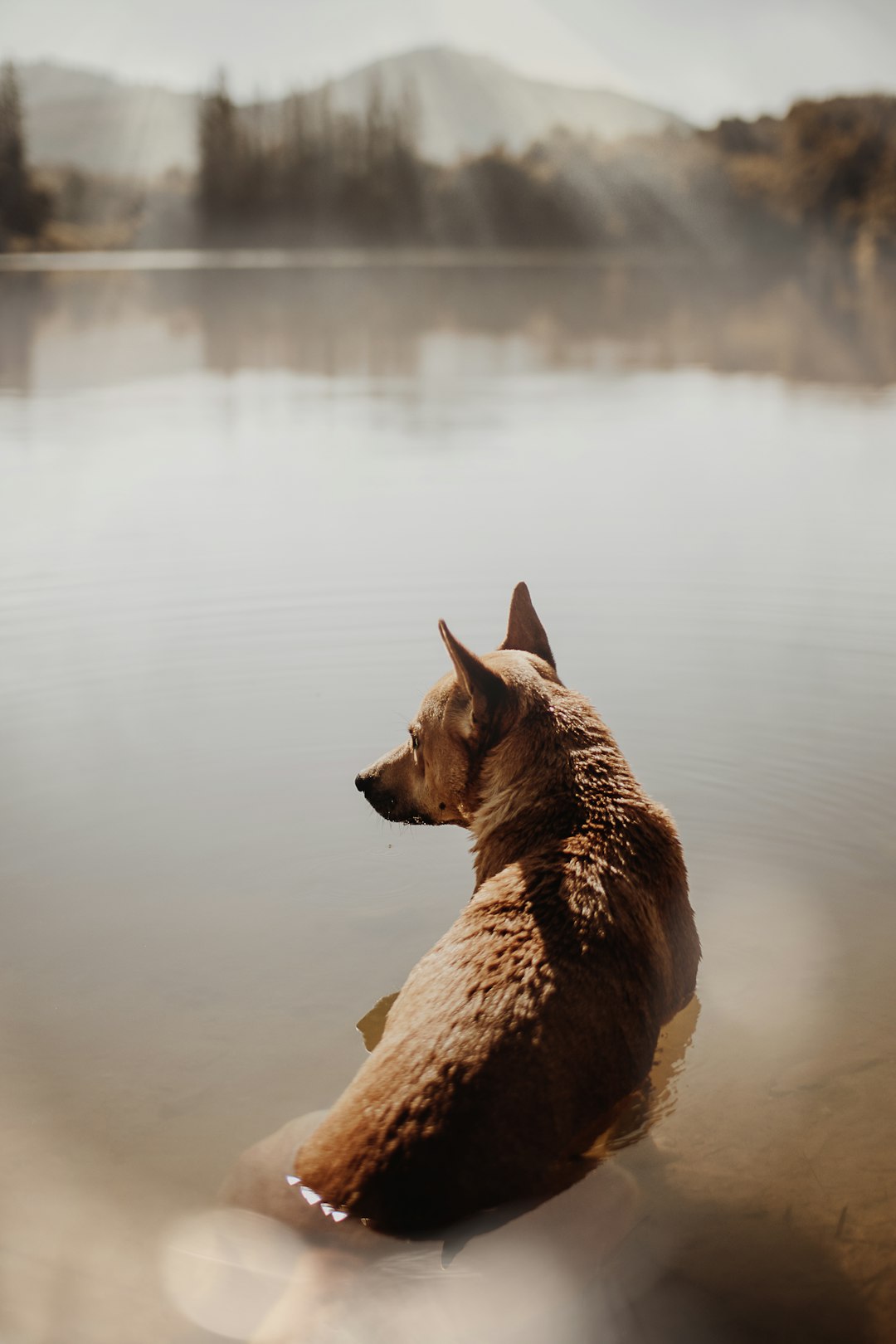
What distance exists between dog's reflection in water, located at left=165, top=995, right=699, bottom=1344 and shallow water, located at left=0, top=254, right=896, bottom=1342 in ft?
0.36

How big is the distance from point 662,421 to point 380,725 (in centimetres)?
1031

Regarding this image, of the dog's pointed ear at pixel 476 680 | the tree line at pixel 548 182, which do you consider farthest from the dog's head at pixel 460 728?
the tree line at pixel 548 182

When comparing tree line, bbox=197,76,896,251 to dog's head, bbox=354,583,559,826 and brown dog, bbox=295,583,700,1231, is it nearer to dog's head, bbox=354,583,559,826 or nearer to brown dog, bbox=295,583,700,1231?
dog's head, bbox=354,583,559,826

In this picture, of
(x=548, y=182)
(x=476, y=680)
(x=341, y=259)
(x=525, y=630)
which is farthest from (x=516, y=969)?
(x=548, y=182)

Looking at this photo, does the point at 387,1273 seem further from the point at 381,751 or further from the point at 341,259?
the point at 341,259

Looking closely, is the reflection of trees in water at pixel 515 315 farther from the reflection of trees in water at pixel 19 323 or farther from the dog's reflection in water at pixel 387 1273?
the dog's reflection in water at pixel 387 1273

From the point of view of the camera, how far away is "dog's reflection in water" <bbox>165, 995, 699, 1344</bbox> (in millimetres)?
3227

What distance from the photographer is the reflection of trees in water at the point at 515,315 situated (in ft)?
77.2

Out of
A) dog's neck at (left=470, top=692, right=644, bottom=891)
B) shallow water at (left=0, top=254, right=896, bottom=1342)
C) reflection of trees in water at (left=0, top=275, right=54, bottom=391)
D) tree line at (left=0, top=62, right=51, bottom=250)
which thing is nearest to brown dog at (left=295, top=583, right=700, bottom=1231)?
dog's neck at (left=470, top=692, right=644, bottom=891)

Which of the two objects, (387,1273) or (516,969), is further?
(516,969)

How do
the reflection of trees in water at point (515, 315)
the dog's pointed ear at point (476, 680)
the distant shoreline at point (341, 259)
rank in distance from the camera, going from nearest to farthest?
the dog's pointed ear at point (476, 680)
the reflection of trees in water at point (515, 315)
the distant shoreline at point (341, 259)

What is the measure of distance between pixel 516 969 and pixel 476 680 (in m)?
1.14

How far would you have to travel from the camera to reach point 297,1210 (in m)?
3.37

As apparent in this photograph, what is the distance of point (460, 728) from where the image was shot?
15.1 ft
